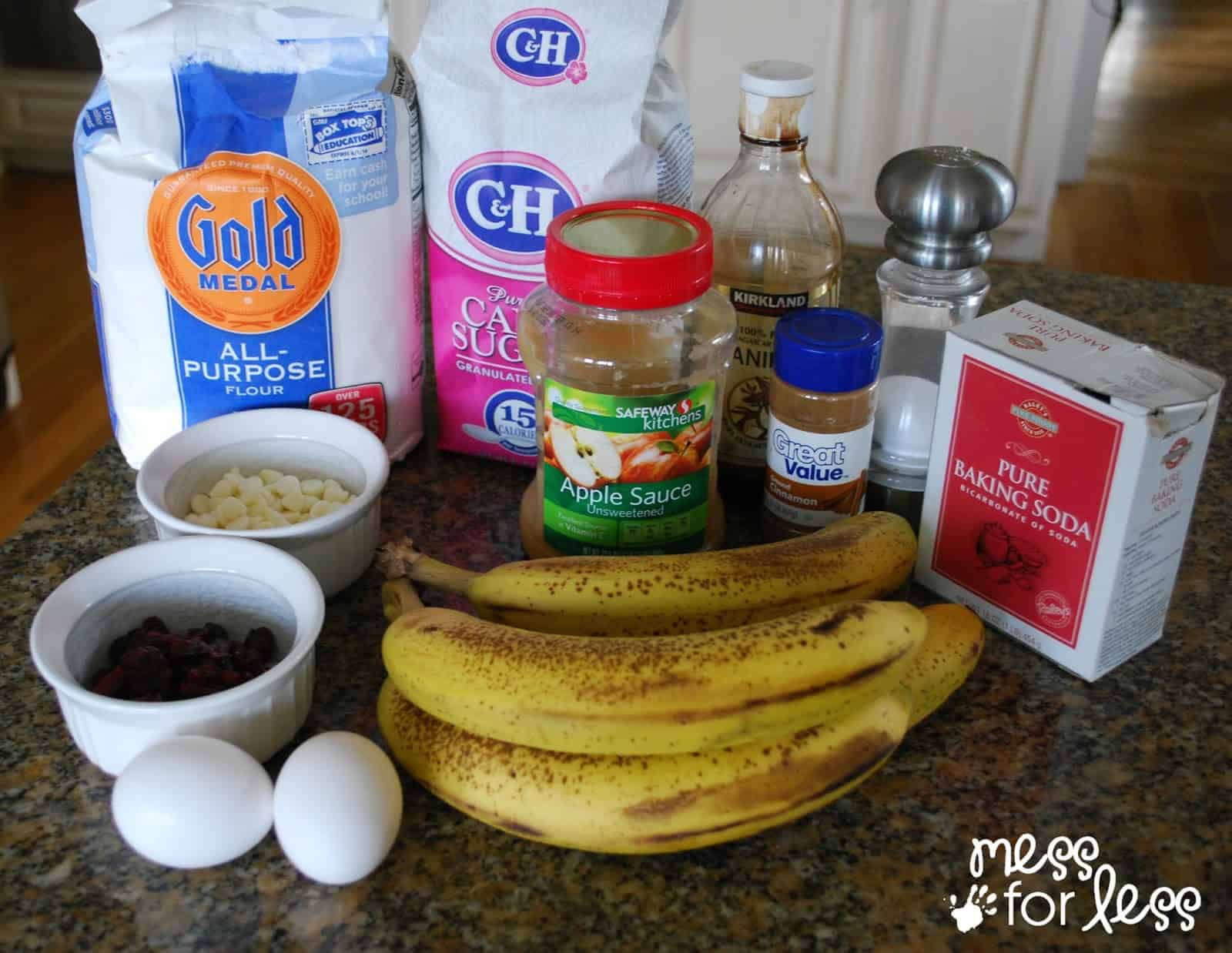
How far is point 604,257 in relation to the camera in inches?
28.2

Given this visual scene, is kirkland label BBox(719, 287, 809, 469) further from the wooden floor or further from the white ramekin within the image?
the wooden floor

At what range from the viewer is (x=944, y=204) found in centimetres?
78

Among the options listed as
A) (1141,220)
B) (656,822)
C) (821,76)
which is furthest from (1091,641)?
(1141,220)

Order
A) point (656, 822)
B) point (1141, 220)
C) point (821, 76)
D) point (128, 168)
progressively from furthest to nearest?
point (1141, 220)
point (821, 76)
point (128, 168)
point (656, 822)

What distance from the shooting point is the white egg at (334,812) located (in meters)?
0.59

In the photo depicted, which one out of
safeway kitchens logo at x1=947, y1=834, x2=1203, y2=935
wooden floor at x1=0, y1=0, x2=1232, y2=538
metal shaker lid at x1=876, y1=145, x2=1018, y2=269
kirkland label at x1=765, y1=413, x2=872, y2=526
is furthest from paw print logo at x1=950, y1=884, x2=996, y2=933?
wooden floor at x1=0, y1=0, x2=1232, y2=538

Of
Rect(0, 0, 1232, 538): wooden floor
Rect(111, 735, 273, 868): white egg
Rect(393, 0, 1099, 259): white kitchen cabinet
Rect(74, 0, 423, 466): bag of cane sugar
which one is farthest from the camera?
Rect(393, 0, 1099, 259): white kitchen cabinet

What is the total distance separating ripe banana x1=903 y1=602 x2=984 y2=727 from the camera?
70 centimetres

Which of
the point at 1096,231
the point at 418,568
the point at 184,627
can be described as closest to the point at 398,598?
the point at 418,568

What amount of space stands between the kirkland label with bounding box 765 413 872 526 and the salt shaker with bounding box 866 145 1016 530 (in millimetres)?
43

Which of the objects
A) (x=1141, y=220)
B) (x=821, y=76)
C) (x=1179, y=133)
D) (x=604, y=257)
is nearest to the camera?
(x=604, y=257)

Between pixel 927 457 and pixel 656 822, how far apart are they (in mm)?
353

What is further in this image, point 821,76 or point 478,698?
point 821,76

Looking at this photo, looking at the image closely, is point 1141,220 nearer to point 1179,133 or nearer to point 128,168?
point 1179,133
